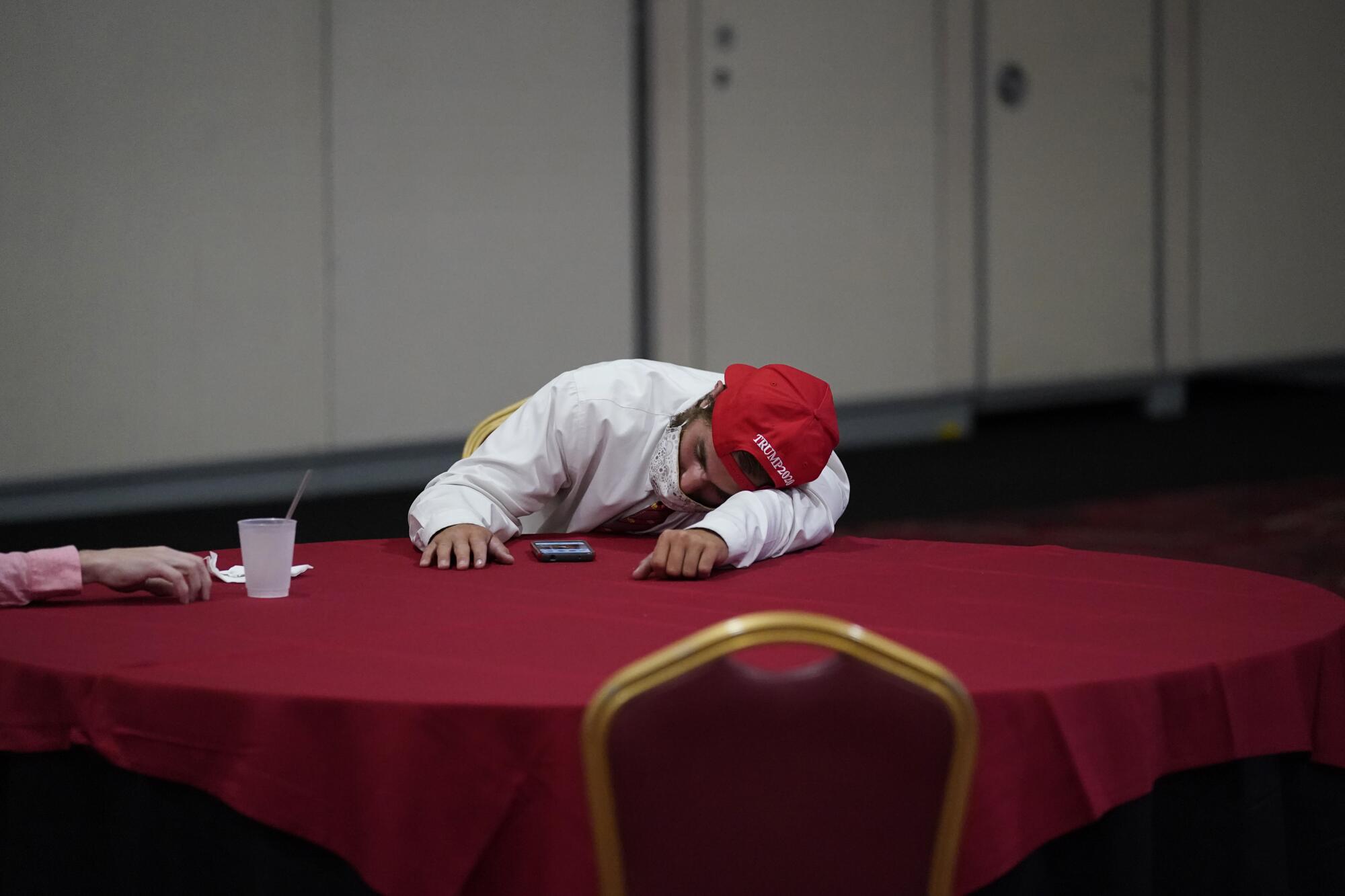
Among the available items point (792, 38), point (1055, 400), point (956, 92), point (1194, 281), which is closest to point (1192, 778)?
point (792, 38)

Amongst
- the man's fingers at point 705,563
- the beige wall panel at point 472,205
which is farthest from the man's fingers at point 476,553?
the beige wall panel at point 472,205

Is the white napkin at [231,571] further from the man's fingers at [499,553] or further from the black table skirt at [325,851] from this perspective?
the black table skirt at [325,851]

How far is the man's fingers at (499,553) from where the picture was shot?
2.14 meters

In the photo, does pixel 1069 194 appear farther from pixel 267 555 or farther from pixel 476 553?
pixel 267 555

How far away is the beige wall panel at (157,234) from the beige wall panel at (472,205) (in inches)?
6.2

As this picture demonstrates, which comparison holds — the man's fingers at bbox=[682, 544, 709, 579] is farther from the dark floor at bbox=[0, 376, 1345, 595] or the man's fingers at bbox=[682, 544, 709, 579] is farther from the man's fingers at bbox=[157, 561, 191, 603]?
the dark floor at bbox=[0, 376, 1345, 595]

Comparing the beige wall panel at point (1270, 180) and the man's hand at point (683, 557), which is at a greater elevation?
the beige wall panel at point (1270, 180)

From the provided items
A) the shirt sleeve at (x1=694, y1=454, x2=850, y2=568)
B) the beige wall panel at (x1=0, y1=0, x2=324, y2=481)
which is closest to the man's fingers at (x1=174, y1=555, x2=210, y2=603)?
the shirt sleeve at (x1=694, y1=454, x2=850, y2=568)

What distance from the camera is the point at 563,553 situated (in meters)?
2.17

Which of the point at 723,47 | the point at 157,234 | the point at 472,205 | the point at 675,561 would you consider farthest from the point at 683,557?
the point at 723,47

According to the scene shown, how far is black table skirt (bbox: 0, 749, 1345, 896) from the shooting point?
142cm

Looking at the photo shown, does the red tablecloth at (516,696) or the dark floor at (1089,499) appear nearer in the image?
the red tablecloth at (516,696)

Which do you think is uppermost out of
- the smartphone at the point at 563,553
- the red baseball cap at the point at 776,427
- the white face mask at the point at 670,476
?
the red baseball cap at the point at 776,427

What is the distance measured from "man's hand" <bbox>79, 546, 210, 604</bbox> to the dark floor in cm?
210
